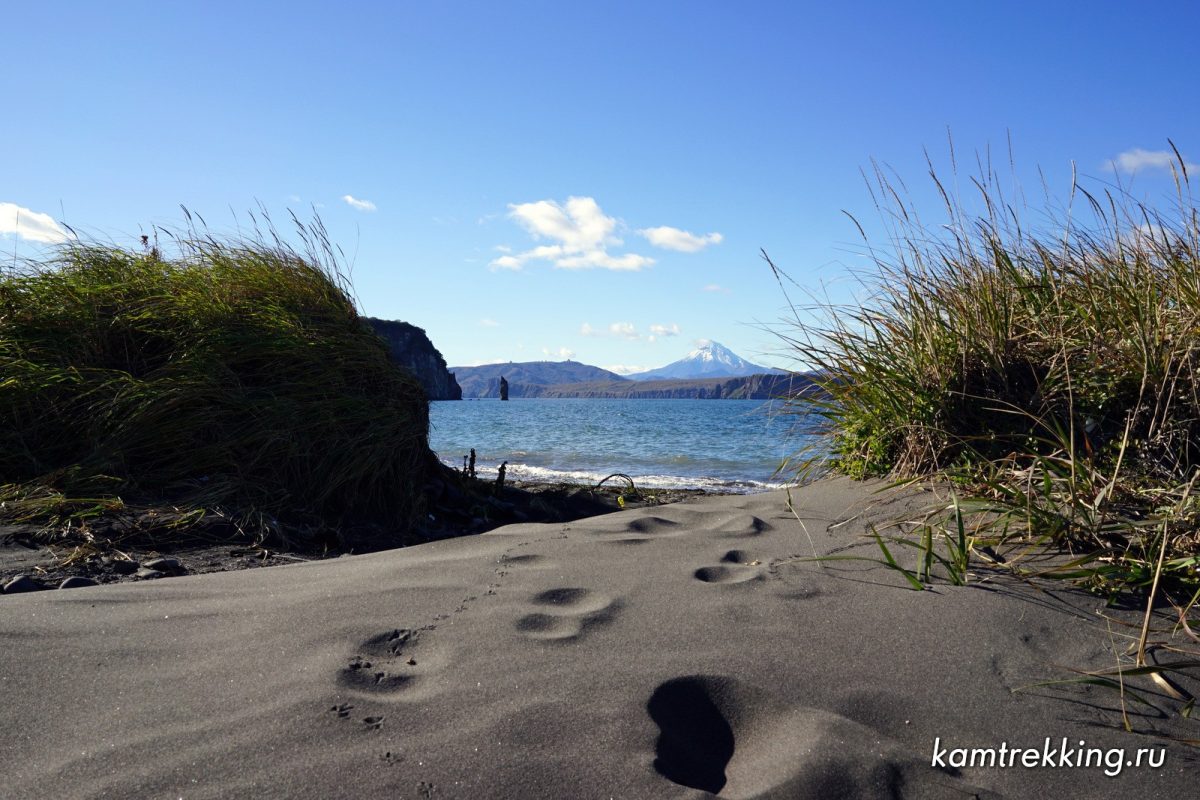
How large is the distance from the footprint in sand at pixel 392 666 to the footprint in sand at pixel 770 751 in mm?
536

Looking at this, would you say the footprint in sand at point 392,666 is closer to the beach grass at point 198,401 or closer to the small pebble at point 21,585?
the small pebble at point 21,585

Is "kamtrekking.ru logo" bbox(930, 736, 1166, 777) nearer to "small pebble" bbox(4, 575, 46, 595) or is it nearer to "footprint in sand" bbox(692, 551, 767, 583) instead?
"footprint in sand" bbox(692, 551, 767, 583)

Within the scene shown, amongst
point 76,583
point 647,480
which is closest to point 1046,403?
point 76,583

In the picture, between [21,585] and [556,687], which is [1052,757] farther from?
[21,585]

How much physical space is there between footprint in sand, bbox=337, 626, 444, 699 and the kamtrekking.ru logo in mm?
1112

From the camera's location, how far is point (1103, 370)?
286 centimetres

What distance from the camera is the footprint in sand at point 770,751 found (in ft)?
4.65

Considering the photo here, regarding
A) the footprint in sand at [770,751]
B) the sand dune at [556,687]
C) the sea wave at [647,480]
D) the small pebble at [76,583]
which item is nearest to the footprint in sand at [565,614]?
the sand dune at [556,687]

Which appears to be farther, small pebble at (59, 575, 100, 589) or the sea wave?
the sea wave

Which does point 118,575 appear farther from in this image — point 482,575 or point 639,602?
point 639,602

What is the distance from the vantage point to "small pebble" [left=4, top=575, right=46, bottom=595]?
8.33 feet

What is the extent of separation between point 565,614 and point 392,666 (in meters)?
0.51

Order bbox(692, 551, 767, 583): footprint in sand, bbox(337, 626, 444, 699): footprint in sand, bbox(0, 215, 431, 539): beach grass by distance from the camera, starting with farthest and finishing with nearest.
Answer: bbox(0, 215, 431, 539): beach grass < bbox(692, 551, 767, 583): footprint in sand < bbox(337, 626, 444, 699): footprint in sand

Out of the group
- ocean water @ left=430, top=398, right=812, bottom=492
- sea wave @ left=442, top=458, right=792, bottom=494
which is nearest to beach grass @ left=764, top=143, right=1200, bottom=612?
ocean water @ left=430, top=398, right=812, bottom=492
